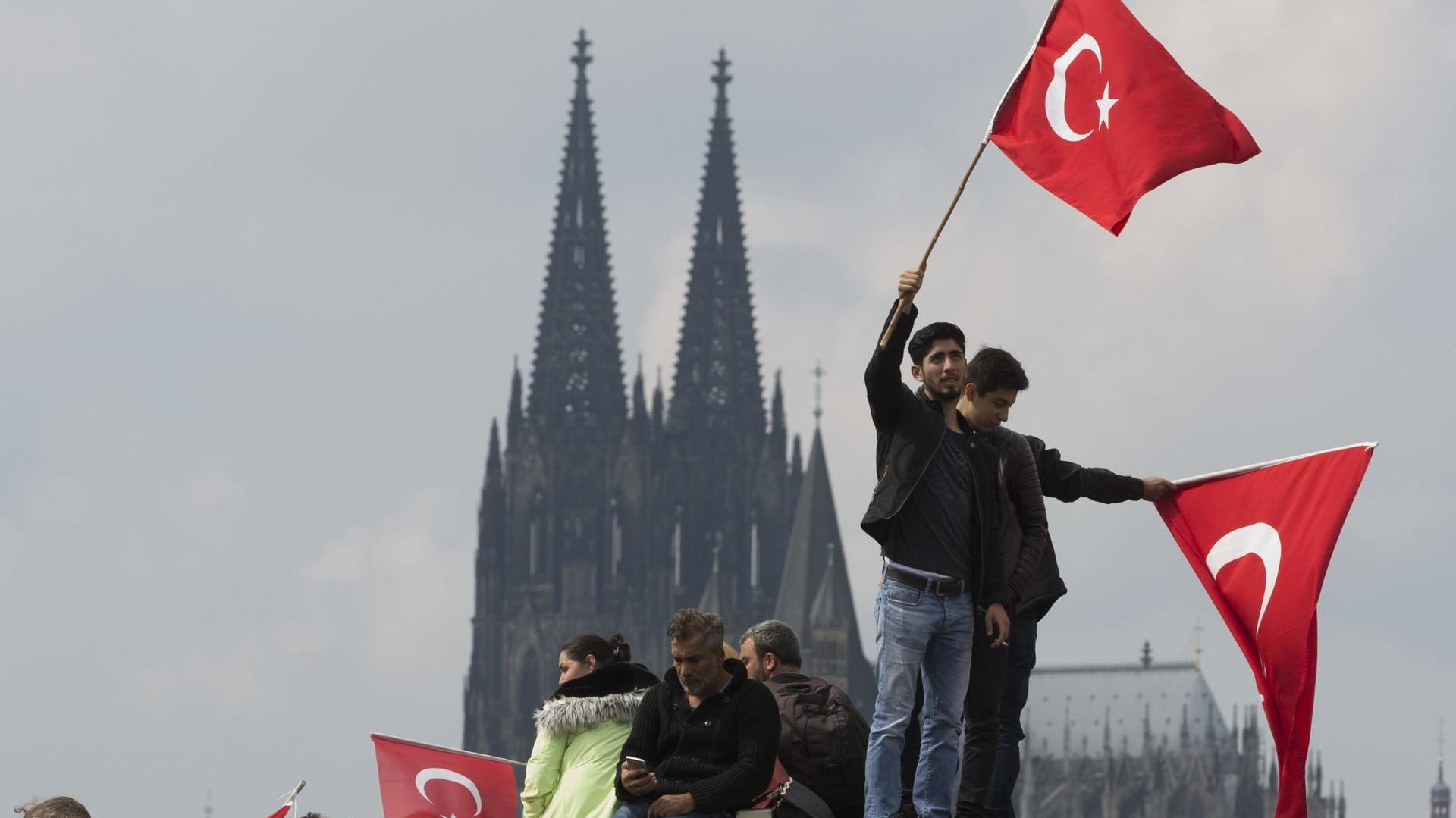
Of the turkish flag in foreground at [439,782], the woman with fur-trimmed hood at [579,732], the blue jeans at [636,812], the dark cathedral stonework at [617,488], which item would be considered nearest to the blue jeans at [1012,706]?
the blue jeans at [636,812]

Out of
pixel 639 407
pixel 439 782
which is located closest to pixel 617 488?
pixel 639 407

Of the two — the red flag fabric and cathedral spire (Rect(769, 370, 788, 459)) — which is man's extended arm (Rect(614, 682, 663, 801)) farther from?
cathedral spire (Rect(769, 370, 788, 459))

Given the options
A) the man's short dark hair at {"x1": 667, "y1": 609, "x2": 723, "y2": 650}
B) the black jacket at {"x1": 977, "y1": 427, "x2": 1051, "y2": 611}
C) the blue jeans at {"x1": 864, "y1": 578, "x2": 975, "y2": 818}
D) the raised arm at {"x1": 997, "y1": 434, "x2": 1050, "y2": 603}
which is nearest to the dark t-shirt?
the blue jeans at {"x1": 864, "y1": 578, "x2": 975, "y2": 818}

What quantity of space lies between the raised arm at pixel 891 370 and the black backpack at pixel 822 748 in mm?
1605

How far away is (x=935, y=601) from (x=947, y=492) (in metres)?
0.42

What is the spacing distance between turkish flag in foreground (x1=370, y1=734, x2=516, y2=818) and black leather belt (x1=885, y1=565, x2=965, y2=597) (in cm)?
334

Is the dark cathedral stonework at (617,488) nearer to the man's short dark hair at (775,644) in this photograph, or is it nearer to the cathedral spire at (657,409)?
the cathedral spire at (657,409)

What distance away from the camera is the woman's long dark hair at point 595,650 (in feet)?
46.5

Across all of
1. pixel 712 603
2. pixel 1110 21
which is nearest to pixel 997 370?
pixel 1110 21

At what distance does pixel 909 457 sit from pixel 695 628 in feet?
3.40

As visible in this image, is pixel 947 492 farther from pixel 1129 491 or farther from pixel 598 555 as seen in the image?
pixel 598 555

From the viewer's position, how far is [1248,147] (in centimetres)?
1508

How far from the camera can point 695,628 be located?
1301 cm

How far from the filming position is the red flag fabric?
15.0 m
